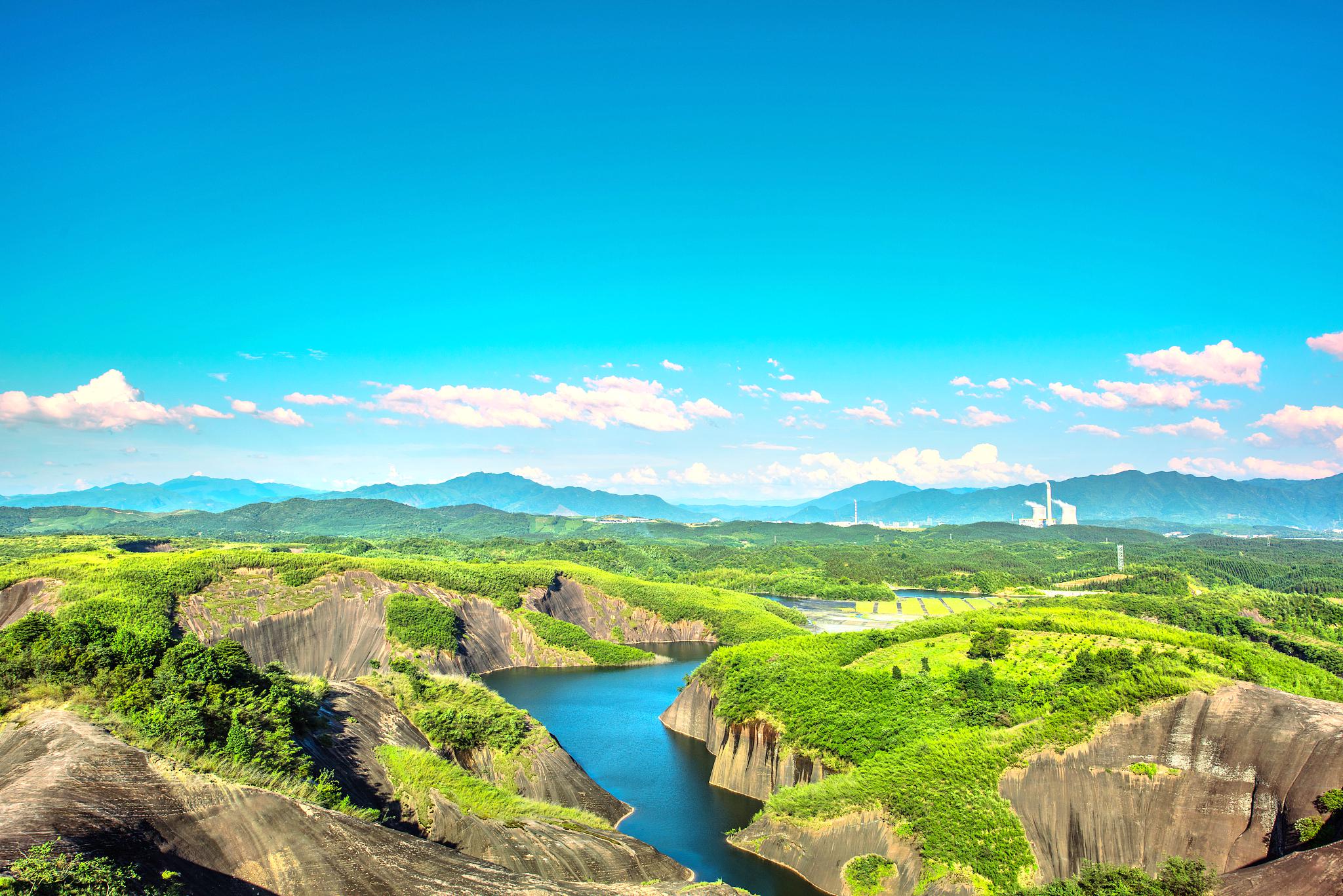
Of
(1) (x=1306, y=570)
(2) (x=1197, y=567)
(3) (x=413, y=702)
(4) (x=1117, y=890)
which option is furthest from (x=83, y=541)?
(1) (x=1306, y=570)

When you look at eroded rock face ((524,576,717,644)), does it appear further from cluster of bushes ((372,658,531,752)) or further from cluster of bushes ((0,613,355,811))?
cluster of bushes ((0,613,355,811))

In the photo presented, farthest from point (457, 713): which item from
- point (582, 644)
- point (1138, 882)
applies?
point (582, 644)

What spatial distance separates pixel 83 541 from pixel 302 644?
10820cm

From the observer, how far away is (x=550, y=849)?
30.9m

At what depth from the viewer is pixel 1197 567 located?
18738cm

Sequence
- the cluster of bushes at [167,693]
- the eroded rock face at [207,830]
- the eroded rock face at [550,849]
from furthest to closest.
Result: 1. the eroded rock face at [550,849]
2. the cluster of bushes at [167,693]
3. the eroded rock face at [207,830]

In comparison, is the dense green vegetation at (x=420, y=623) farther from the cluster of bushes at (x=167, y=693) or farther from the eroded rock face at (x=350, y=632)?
the cluster of bushes at (x=167, y=693)

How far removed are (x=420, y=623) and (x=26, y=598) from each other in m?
37.8

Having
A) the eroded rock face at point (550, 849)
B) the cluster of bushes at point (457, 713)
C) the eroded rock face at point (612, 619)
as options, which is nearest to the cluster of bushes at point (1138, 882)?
the eroded rock face at point (550, 849)

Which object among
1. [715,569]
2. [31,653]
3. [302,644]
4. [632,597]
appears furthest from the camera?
[715,569]

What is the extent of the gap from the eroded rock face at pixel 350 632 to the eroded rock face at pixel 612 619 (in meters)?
12.6

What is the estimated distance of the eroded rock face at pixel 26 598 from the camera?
72.9m

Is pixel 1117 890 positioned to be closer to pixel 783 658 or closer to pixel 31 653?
pixel 783 658

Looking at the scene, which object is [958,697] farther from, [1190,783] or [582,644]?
[582,644]
